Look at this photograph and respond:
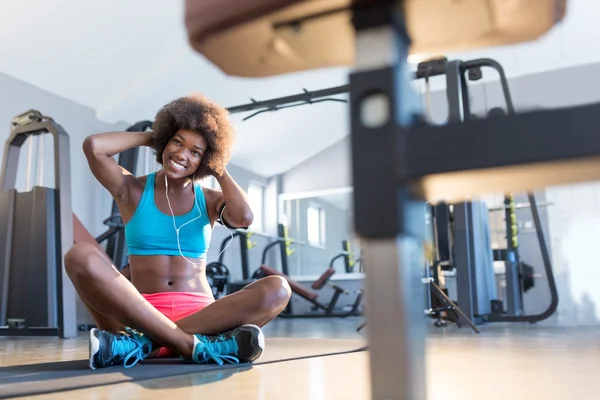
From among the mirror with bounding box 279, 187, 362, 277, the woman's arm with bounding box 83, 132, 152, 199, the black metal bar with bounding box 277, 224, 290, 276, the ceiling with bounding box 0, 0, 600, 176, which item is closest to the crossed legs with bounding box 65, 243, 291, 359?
the woman's arm with bounding box 83, 132, 152, 199

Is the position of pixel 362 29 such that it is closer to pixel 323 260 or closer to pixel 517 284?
pixel 517 284

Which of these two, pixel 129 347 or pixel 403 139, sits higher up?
pixel 403 139

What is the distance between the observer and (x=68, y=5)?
4660 millimetres

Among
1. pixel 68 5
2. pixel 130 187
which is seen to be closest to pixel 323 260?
pixel 68 5

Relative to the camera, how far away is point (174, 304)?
168 cm

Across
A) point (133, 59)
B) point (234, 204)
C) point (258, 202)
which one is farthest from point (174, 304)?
point (258, 202)

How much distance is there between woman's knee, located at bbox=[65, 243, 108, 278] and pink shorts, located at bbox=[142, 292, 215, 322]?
0.80 ft

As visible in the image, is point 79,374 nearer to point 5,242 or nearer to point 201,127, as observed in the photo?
point 201,127

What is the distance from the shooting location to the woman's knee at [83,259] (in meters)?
1.49

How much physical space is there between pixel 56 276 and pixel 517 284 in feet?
11.6

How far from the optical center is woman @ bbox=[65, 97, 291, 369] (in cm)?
150

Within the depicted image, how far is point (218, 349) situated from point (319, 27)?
3.96 ft

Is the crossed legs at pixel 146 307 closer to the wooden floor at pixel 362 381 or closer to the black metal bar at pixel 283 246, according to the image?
the wooden floor at pixel 362 381

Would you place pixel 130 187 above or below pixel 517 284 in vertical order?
above
